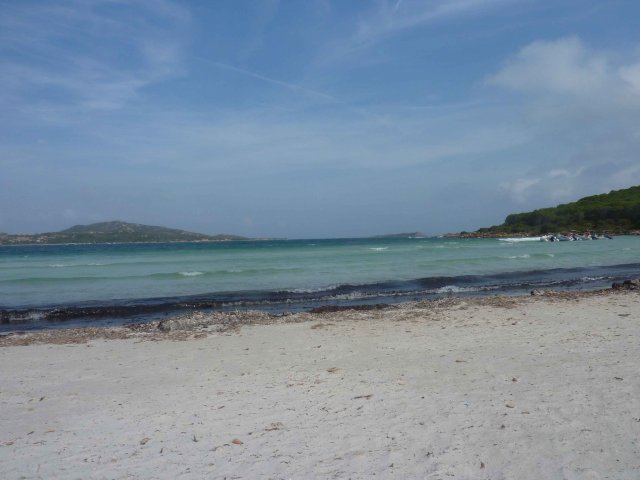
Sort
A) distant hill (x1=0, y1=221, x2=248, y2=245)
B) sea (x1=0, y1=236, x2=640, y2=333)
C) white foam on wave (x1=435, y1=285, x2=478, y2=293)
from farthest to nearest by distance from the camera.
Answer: distant hill (x1=0, y1=221, x2=248, y2=245) < white foam on wave (x1=435, y1=285, x2=478, y2=293) < sea (x1=0, y1=236, x2=640, y2=333)

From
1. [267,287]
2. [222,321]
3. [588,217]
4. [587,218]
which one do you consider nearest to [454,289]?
[267,287]

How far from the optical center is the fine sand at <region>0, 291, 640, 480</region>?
4.32 m

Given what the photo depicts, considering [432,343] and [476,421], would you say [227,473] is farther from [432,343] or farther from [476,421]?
[432,343]

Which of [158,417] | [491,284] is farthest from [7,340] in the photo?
[491,284]

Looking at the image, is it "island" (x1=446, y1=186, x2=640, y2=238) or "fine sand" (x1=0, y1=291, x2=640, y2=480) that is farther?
"island" (x1=446, y1=186, x2=640, y2=238)

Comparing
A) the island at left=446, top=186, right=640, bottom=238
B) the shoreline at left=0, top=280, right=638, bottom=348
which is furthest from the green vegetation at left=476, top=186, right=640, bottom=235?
the shoreline at left=0, top=280, right=638, bottom=348

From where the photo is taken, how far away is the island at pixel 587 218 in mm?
78562

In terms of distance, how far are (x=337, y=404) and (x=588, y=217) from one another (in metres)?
94.7

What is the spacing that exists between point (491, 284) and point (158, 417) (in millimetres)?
17352

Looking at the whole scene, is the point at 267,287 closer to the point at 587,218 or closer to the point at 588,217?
the point at 587,218

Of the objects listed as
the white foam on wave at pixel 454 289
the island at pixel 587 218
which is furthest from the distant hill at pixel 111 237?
the white foam on wave at pixel 454 289

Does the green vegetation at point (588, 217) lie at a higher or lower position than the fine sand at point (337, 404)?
higher

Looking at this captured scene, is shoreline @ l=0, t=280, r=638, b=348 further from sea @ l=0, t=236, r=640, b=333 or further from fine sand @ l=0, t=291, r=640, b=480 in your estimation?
sea @ l=0, t=236, r=640, b=333

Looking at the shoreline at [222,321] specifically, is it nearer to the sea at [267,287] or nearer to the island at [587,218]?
the sea at [267,287]
